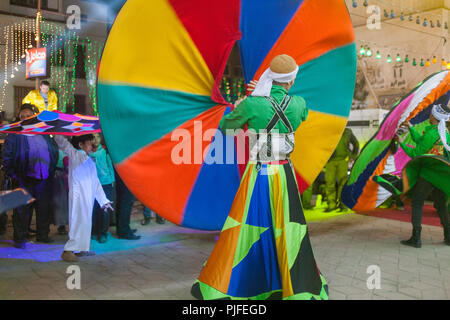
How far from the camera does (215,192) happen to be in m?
3.82

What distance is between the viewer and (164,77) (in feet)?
11.5

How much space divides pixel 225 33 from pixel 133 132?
4.32 feet

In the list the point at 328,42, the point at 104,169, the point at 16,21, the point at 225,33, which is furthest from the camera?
the point at 16,21

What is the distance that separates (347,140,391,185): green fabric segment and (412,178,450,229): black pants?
0.67 metres

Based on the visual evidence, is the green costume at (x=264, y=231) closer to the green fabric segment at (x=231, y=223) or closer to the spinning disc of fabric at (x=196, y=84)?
the green fabric segment at (x=231, y=223)

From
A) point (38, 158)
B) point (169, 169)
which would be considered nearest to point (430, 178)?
point (169, 169)

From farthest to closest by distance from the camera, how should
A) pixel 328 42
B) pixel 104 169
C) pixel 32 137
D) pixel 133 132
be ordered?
pixel 104 169 < pixel 32 137 < pixel 328 42 < pixel 133 132

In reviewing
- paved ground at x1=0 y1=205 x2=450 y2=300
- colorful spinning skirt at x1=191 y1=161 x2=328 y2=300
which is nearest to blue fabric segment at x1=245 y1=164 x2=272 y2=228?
Answer: colorful spinning skirt at x1=191 y1=161 x2=328 y2=300

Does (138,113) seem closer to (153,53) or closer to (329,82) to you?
(153,53)

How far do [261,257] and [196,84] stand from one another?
66.8 inches

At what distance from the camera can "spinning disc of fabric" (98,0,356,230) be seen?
11.0ft

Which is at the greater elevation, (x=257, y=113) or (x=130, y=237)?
(x=257, y=113)

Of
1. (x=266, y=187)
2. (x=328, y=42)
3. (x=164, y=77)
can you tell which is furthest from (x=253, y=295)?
(x=328, y=42)
